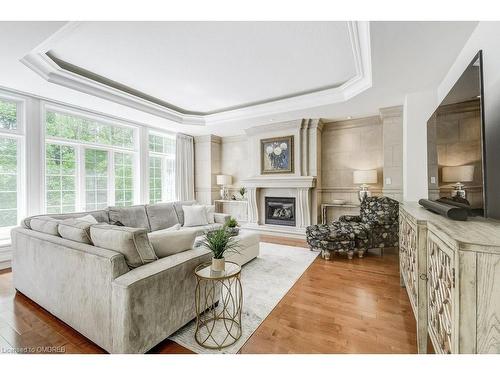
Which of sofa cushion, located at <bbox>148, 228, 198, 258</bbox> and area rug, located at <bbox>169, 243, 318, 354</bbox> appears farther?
sofa cushion, located at <bbox>148, 228, 198, 258</bbox>

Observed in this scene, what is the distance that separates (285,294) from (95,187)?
3991mm

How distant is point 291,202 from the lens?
17.1 ft

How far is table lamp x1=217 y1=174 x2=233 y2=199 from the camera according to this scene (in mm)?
6066

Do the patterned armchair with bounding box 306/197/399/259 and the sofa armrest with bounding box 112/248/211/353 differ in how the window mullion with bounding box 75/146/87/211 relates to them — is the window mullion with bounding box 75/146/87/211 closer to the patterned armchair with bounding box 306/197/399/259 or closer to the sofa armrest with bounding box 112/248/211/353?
the sofa armrest with bounding box 112/248/211/353

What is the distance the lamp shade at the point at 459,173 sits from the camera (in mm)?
1544

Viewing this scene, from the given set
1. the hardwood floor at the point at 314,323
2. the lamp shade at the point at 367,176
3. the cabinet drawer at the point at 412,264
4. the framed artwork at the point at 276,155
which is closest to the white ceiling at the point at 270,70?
the framed artwork at the point at 276,155

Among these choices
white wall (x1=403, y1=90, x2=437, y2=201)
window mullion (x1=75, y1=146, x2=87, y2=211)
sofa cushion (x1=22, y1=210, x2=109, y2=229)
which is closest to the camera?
sofa cushion (x1=22, y1=210, x2=109, y2=229)

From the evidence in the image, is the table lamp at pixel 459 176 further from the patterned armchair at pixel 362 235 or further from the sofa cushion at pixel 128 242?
the sofa cushion at pixel 128 242

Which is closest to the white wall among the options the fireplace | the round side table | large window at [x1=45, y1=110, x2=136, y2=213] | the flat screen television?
the flat screen television

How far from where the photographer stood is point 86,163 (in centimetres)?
421

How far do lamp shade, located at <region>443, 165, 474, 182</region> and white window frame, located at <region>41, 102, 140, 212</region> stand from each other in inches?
202

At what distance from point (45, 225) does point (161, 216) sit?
1967 mm

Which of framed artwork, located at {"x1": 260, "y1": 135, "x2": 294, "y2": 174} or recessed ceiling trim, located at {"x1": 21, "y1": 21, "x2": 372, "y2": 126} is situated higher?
recessed ceiling trim, located at {"x1": 21, "y1": 21, "x2": 372, "y2": 126}
